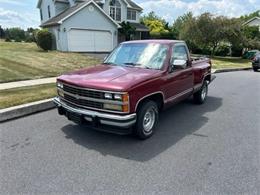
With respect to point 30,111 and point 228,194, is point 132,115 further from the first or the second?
point 30,111

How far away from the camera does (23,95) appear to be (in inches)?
281

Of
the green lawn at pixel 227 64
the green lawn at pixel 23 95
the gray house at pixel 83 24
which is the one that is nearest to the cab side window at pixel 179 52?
the green lawn at pixel 23 95

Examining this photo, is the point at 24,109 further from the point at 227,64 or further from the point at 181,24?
the point at 181,24

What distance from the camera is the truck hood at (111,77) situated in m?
4.16

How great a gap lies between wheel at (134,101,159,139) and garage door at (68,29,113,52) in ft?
65.2

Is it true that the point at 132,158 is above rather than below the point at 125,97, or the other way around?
below

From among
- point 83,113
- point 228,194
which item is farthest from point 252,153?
point 83,113

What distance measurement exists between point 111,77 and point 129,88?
553 millimetres

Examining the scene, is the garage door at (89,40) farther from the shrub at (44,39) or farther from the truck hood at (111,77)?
the truck hood at (111,77)

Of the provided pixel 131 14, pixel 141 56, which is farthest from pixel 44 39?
pixel 141 56

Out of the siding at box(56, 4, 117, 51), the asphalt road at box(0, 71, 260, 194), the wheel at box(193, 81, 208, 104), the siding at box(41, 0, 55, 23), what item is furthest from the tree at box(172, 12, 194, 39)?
the asphalt road at box(0, 71, 260, 194)

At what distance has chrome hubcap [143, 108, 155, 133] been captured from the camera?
4.74 metres

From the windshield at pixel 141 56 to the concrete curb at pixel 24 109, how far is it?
214 centimetres

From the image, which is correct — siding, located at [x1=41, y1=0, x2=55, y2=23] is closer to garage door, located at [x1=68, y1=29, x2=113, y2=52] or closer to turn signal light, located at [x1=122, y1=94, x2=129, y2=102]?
garage door, located at [x1=68, y1=29, x2=113, y2=52]
